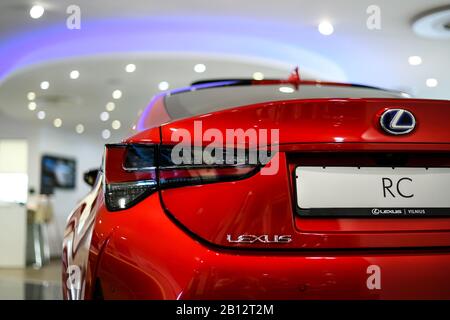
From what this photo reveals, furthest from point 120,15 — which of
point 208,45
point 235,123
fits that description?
point 235,123

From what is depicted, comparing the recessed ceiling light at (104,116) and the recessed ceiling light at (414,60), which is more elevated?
the recessed ceiling light at (104,116)

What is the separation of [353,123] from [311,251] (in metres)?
0.31

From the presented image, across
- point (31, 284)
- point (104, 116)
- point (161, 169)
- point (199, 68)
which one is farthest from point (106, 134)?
point (161, 169)

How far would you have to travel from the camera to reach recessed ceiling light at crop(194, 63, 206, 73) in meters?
7.71

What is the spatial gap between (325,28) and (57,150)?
847 centimetres

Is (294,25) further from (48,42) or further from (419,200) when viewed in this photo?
(419,200)

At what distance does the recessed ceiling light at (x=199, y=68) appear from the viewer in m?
7.71

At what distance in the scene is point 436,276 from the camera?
1075mm

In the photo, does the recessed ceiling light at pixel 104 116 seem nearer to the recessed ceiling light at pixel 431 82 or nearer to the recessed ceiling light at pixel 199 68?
the recessed ceiling light at pixel 199 68

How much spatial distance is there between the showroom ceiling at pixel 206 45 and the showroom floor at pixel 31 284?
3.08 metres

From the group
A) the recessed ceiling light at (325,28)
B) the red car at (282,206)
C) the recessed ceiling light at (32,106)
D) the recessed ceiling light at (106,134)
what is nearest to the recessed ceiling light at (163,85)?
the recessed ceiling light at (32,106)

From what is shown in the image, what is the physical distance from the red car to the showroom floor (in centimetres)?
337

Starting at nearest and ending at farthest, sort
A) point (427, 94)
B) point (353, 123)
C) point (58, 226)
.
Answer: point (353, 123) → point (427, 94) → point (58, 226)
